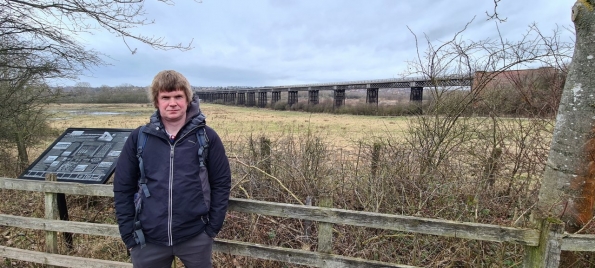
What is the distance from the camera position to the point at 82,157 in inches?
171

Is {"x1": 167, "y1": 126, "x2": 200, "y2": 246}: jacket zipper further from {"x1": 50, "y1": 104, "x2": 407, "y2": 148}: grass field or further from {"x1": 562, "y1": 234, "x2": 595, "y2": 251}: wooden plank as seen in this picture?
{"x1": 50, "y1": 104, "x2": 407, "y2": 148}: grass field

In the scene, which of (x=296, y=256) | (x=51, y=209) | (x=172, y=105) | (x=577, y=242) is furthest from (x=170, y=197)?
(x=577, y=242)

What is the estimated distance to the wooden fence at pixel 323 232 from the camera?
2.44 m

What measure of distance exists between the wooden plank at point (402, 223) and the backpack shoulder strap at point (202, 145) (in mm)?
735

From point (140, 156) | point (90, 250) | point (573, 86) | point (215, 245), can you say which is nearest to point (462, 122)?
point (573, 86)

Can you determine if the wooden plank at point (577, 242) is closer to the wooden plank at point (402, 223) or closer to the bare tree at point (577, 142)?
the wooden plank at point (402, 223)

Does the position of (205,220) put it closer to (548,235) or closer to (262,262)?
(262,262)

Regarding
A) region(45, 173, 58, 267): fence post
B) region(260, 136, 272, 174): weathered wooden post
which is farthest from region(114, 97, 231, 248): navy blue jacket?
region(260, 136, 272, 174): weathered wooden post

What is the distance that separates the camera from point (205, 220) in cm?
246

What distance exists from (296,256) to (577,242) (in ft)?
7.44

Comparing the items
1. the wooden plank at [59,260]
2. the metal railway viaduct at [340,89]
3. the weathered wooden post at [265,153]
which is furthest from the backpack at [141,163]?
the weathered wooden post at [265,153]

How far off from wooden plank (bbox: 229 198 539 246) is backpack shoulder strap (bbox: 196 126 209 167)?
0.73m

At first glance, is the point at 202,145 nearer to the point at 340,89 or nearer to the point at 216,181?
the point at 216,181

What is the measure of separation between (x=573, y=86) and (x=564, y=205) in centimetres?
109
